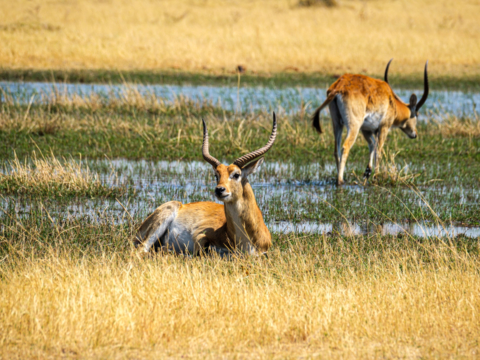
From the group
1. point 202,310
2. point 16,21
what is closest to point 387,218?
point 202,310

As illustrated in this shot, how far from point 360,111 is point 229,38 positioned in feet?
54.1

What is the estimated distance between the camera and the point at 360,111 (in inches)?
388

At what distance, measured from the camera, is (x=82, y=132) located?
12.2 metres

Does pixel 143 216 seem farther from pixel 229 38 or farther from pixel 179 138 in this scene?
pixel 229 38

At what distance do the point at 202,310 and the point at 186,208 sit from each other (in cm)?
197

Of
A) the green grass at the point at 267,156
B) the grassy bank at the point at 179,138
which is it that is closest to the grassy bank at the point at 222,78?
the green grass at the point at 267,156

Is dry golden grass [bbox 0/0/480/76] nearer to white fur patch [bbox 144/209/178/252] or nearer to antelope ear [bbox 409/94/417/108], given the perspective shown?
antelope ear [bbox 409/94/417/108]

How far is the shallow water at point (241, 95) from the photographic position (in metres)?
15.6

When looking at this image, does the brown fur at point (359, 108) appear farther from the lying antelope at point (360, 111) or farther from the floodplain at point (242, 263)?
the floodplain at point (242, 263)

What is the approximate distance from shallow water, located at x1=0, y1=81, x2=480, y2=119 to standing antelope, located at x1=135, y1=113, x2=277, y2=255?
8.78m

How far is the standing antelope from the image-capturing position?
5738 millimetres

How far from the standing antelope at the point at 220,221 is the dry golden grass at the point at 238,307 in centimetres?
29

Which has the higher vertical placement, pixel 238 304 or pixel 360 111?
pixel 360 111

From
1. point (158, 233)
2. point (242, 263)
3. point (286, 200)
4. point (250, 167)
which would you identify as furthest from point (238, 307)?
point (286, 200)
